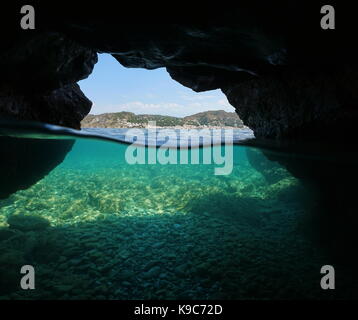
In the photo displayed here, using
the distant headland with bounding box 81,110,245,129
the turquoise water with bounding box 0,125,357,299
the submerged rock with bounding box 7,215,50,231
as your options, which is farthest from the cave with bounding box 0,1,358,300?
the distant headland with bounding box 81,110,245,129

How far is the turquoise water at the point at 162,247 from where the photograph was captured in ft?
20.6

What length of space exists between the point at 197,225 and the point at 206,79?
24.5 feet

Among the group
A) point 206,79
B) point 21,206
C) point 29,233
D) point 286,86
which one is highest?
point 206,79

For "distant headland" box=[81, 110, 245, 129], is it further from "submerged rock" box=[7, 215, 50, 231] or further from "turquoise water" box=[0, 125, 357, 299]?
"submerged rock" box=[7, 215, 50, 231]

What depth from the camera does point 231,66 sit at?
6.38 m

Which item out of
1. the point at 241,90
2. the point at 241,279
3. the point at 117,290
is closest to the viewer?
the point at 117,290

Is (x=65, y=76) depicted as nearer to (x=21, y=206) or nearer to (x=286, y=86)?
(x=286, y=86)

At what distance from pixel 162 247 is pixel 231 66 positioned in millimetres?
7164

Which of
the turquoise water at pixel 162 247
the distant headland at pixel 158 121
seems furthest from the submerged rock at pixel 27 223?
the distant headland at pixel 158 121

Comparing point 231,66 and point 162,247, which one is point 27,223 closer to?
point 162,247

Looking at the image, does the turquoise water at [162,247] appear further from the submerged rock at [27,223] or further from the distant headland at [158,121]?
the distant headland at [158,121]

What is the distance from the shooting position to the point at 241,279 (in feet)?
21.9
